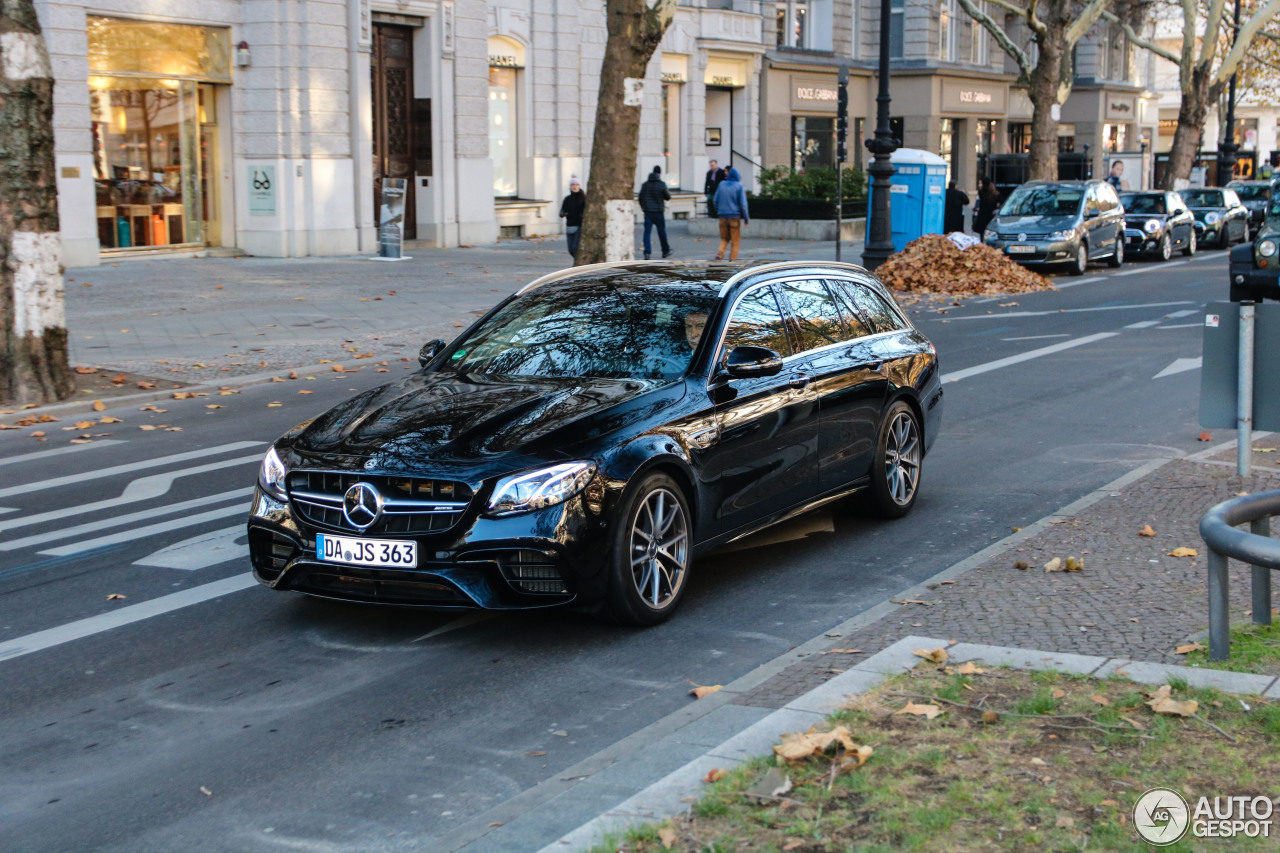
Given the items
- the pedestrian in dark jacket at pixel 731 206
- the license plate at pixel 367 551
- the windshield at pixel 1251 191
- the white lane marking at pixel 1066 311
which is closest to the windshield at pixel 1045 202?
the pedestrian in dark jacket at pixel 731 206

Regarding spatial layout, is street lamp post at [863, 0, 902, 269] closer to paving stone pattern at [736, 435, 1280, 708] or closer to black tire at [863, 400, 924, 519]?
black tire at [863, 400, 924, 519]

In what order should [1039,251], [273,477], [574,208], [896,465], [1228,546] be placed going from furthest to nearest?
[1039,251] → [574,208] → [896,465] → [273,477] → [1228,546]

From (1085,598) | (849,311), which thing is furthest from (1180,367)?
(1085,598)

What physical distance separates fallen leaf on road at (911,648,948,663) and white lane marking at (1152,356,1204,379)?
9.83 metres

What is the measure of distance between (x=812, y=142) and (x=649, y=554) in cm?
4441

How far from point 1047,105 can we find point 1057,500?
27.9 metres

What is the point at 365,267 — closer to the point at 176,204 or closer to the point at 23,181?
the point at 176,204

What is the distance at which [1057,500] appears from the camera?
29.6ft

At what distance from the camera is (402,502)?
6008mm

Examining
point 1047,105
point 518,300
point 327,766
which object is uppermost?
point 1047,105

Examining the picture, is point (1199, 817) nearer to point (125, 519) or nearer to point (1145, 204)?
point (125, 519)

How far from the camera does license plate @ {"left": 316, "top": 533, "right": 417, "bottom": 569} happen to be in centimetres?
598

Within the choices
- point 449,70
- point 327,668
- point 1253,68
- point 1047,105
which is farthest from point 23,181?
point 1253,68

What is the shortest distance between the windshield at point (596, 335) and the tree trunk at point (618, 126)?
12.3 metres
